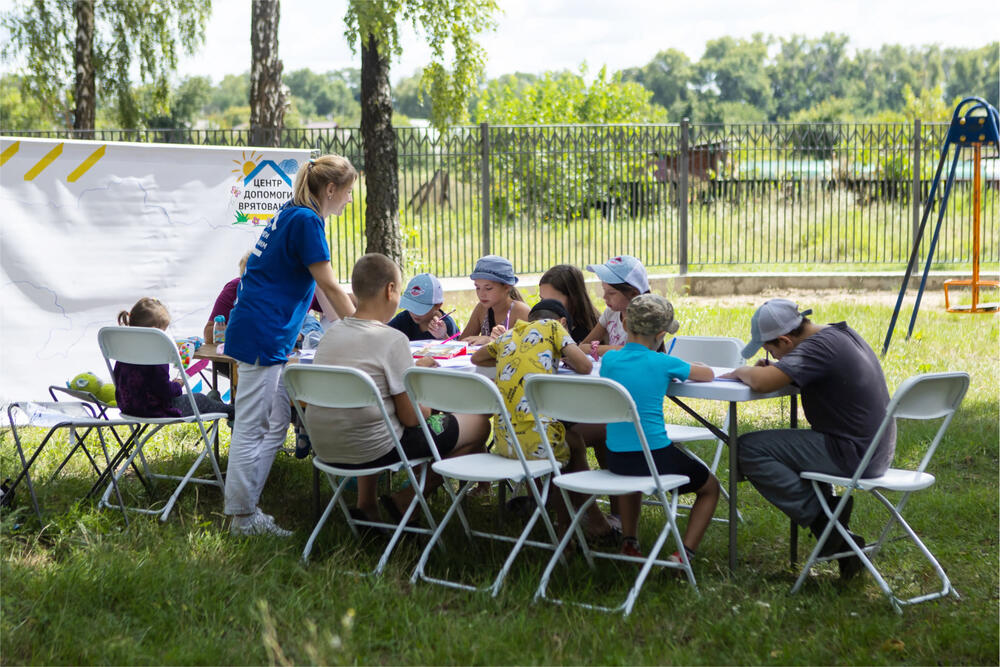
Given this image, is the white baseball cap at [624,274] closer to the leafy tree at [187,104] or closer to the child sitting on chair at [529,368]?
the child sitting on chair at [529,368]

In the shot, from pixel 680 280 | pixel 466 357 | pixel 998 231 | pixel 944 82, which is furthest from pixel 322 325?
pixel 944 82

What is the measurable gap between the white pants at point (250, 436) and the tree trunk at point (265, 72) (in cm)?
706

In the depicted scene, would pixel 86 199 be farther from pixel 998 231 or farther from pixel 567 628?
pixel 998 231

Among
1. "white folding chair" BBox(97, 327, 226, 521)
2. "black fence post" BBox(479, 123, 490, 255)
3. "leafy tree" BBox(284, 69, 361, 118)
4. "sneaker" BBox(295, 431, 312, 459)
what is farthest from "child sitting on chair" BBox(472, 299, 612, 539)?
"leafy tree" BBox(284, 69, 361, 118)

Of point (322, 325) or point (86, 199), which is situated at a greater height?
point (86, 199)

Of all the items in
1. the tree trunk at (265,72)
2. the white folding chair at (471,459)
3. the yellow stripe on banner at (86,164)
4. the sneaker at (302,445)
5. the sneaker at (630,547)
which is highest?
the tree trunk at (265,72)

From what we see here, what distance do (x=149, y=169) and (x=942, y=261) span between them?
12818 mm

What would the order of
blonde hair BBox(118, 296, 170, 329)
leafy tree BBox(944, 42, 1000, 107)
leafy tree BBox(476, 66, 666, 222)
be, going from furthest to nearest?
1. leafy tree BBox(944, 42, 1000, 107)
2. leafy tree BBox(476, 66, 666, 222)
3. blonde hair BBox(118, 296, 170, 329)

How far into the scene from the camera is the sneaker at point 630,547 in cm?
422

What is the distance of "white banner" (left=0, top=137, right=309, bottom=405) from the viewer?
6.76 m

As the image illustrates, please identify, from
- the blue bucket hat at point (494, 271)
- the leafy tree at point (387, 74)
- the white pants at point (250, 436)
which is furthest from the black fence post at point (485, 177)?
the white pants at point (250, 436)

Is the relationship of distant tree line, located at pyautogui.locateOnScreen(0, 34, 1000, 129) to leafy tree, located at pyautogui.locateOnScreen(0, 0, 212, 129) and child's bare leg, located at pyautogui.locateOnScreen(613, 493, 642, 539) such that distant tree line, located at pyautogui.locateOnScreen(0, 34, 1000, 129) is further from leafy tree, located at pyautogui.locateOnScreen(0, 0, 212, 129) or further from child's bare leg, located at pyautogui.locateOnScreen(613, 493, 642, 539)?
child's bare leg, located at pyautogui.locateOnScreen(613, 493, 642, 539)

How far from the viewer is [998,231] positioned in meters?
17.0

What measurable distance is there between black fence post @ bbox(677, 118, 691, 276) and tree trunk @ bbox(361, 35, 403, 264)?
5.39 m
